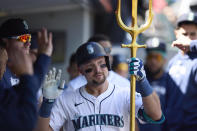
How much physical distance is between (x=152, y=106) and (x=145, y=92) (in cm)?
13

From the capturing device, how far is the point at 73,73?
15.8 feet

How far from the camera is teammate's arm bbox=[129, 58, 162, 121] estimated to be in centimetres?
250

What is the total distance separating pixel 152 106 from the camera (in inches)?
102

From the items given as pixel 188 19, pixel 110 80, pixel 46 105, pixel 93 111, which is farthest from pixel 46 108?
pixel 188 19

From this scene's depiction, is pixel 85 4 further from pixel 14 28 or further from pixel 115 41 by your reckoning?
pixel 14 28

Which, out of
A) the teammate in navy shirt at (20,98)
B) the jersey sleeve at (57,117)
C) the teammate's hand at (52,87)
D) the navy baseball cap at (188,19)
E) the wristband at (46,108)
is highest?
the navy baseball cap at (188,19)

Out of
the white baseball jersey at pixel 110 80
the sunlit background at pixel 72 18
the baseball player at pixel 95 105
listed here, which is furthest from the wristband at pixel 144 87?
the sunlit background at pixel 72 18

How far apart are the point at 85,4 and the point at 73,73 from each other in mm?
2444

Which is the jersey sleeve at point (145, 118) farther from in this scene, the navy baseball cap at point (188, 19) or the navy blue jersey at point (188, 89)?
the navy baseball cap at point (188, 19)

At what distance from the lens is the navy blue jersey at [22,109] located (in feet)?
6.28

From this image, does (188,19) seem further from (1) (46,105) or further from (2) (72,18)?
(2) (72,18)

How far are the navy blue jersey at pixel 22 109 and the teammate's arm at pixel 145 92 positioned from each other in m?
0.84

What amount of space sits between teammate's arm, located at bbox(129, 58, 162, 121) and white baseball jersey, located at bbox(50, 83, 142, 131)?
0.60 feet

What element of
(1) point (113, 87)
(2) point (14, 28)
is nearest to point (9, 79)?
(2) point (14, 28)
